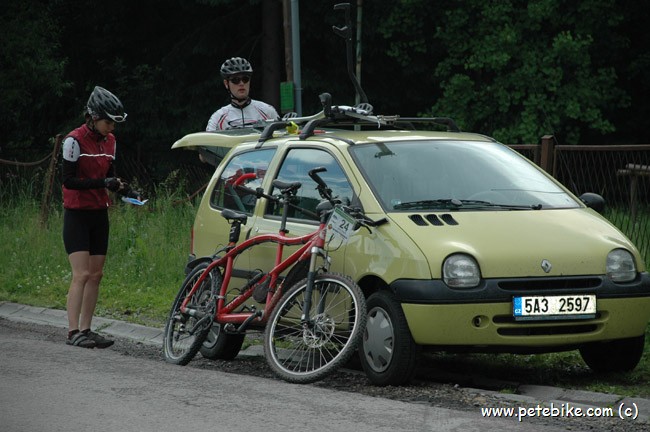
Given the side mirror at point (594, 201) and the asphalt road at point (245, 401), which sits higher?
the side mirror at point (594, 201)

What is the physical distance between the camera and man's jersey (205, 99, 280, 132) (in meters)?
12.4

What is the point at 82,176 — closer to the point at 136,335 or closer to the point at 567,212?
the point at 136,335

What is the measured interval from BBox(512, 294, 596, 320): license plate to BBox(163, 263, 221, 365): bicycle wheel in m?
2.37

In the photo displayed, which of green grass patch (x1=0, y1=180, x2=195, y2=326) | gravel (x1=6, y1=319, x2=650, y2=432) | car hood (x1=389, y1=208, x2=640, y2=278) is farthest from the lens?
green grass patch (x1=0, y1=180, x2=195, y2=326)

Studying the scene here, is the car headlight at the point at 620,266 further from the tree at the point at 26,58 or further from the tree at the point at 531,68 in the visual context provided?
the tree at the point at 26,58

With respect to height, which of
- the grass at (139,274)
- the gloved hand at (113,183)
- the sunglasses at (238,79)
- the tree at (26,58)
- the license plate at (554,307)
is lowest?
the grass at (139,274)

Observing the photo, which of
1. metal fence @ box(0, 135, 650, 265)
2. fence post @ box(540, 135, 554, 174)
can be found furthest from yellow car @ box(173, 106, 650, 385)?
fence post @ box(540, 135, 554, 174)

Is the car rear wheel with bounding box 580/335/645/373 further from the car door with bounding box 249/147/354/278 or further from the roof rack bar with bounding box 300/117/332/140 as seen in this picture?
the roof rack bar with bounding box 300/117/332/140

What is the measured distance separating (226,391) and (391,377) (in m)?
1.08

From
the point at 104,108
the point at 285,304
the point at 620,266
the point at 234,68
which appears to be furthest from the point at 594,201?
the point at 234,68

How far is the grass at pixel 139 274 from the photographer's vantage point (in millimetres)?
8992

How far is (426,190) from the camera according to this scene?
347 inches

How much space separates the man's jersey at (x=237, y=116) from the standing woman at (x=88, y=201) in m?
1.95

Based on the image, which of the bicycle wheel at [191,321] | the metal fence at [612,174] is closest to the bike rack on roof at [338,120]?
the bicycle wheel at [191,321]
